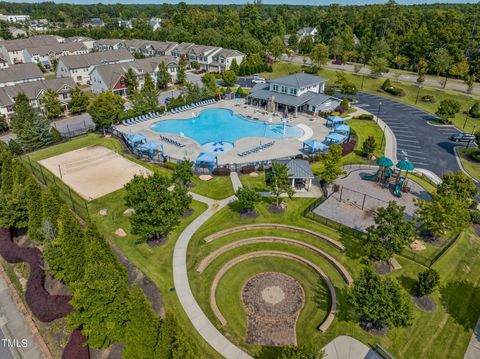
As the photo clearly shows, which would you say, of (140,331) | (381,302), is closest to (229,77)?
(381,302)

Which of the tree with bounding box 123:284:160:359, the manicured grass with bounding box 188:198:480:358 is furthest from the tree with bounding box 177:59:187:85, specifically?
the tree with bounding box 123:284:160:359

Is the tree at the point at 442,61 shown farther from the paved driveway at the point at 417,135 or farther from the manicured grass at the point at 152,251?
the manicured grass at the point at 152,251

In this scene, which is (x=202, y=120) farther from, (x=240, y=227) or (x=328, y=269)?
(x=328, y=269)

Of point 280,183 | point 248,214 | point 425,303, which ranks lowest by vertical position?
point 248,214

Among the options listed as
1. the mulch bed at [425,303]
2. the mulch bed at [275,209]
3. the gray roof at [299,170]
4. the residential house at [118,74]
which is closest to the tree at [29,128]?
the residential house at [118,74]

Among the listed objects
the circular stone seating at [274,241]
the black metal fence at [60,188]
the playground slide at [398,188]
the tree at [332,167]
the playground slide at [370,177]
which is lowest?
the black metal fence at [60,188]

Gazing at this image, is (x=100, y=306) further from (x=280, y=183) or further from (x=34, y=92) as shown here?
(x=34, y=92)

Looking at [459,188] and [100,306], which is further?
[459,188]
